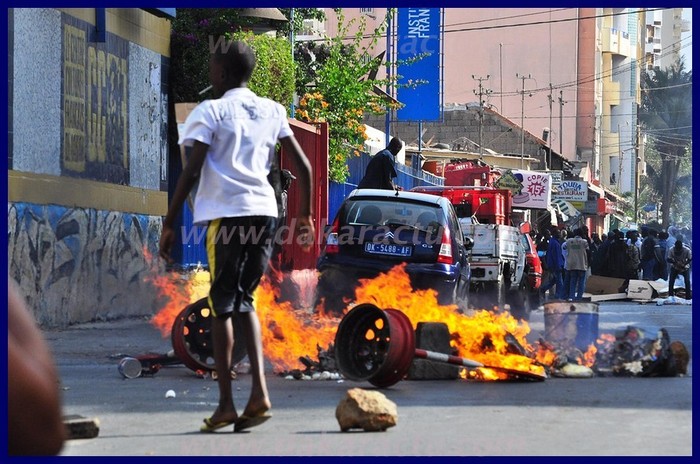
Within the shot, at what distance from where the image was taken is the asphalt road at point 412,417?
527 centimetres

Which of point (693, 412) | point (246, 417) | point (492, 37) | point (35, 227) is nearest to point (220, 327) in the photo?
point (246, 417)

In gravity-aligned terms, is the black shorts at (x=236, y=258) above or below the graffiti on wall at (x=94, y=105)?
below

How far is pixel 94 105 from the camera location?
45.6 feet

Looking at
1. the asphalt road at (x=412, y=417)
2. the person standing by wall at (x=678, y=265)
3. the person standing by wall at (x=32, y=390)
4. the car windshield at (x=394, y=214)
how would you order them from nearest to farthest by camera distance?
the person standing by wall at (x=32, y=390) → the asphalt road at (x=412, y=417) → the car windshield at (x=394, y=214) → the person standing by wall at (x=678, y=265)

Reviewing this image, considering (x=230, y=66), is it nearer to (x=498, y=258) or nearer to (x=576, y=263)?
(x=498, y=258)

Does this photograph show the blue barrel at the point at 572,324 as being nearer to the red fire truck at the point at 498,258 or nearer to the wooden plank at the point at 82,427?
the wooden plank at the point at 82,427

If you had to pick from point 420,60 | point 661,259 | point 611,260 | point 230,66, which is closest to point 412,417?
point 230,66

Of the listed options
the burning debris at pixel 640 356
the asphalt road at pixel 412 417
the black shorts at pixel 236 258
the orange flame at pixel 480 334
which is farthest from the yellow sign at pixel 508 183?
the black shorts at pixel 236 258

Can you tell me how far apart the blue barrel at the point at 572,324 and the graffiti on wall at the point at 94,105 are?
556 centimetres

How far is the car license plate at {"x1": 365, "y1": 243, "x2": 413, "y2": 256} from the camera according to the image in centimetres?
1394

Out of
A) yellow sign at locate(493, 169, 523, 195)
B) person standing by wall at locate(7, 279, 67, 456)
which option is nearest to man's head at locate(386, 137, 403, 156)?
person standing by wall at locate(7, 279, 67, 456)

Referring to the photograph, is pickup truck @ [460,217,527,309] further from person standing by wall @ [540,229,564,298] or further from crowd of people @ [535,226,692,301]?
person standing by wall @ [540,229,564,298]

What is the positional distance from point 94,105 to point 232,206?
339 inches
